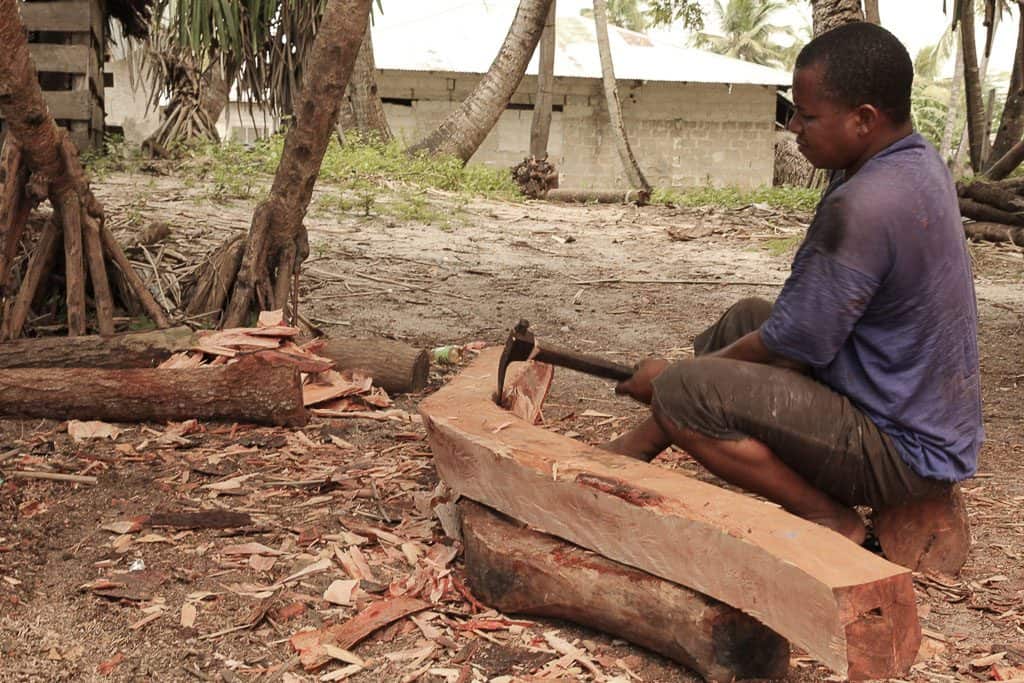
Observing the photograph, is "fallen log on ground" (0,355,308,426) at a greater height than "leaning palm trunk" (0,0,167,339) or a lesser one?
lesser

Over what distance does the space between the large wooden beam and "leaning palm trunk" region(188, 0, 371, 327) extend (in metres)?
2.41

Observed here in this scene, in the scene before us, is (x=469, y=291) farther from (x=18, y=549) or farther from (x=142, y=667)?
(x=142, y=667)

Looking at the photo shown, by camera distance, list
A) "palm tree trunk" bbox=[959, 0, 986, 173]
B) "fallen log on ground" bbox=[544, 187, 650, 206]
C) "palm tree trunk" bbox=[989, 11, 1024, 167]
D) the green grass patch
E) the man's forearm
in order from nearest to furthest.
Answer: the man's forearm, the green grass patch, "fallen log on ground" bbox=[544, 187, 650, 206], "palm tree trunk" bbox=[989, 11, 1024, 167], "palm tree trunk" bbox=[959, 0, 986, 173]

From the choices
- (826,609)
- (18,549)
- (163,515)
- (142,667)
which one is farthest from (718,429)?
(18,549)

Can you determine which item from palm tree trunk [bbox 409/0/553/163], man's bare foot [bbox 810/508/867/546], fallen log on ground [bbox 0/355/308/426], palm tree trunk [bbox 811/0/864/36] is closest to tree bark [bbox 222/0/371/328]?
fallen log on ground [bbox 0/355/308/426]

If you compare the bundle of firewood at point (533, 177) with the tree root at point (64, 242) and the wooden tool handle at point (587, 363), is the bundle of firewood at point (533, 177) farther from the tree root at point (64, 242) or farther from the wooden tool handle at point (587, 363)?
the wooden tool handle at point (587, 363)

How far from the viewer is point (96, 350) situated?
4809 mm

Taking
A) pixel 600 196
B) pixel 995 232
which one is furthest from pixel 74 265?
pixel 600 196

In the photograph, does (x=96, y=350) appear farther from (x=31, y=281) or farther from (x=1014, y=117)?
(x=1014, y=117)

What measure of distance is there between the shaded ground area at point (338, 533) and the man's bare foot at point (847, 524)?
9.5 inches

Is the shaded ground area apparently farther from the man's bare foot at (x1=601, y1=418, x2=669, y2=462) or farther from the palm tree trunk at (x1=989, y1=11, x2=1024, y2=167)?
the palm tree trunk at (x1=989, y1=11, x2=1024, y2=167)

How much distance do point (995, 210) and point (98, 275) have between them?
764cm

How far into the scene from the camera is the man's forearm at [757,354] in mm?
2951

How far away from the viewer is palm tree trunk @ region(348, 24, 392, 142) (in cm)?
1352
